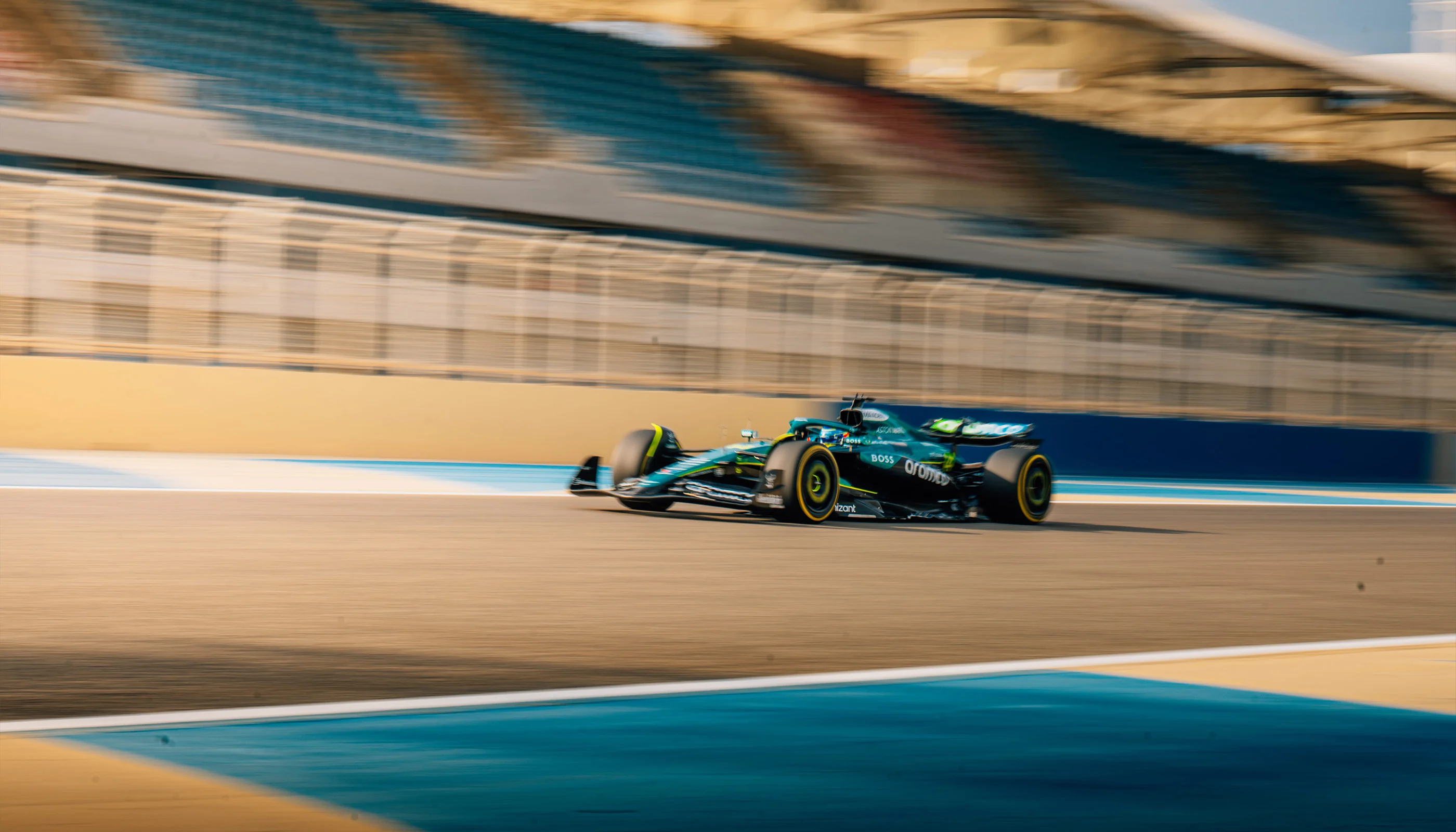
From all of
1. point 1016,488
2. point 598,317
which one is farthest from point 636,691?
point 598,317

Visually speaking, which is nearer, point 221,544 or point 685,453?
point 221,544

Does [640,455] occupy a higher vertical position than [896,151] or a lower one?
lower

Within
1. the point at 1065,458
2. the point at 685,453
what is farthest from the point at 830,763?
the point at 1065,458

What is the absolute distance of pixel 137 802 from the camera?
9.05ft

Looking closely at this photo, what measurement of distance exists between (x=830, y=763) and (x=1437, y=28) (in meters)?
47.2

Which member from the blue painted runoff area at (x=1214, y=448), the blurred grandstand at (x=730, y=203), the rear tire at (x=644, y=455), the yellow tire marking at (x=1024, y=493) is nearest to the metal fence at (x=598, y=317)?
the blurred grandstand at (x=730, y=203)

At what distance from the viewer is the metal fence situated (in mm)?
15094

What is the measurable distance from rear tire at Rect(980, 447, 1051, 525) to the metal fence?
712 centimetres

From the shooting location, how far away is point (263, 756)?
3137mm

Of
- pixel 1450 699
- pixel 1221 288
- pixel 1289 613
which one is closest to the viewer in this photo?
pixel 1450 699

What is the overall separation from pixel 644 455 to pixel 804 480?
1122mm

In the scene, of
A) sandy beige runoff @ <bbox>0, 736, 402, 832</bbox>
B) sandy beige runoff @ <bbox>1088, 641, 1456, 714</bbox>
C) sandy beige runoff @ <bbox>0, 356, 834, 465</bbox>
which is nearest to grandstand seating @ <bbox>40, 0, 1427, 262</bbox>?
sandy beige runoff @ <bbox>0, 356, 834, 465</bbox>

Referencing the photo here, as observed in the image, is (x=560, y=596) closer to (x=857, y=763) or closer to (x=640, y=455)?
(x=857, y=763)

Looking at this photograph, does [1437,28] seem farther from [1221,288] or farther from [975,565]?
[975,565]
